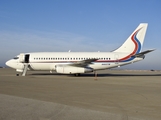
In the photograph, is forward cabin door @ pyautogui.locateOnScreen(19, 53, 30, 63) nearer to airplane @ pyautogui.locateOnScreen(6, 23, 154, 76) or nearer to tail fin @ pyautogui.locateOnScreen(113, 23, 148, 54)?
airplane @ pyautogui.locateOnScreen(6, 23, 154, 76)

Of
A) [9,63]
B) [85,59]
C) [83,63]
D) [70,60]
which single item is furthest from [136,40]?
[9,63]

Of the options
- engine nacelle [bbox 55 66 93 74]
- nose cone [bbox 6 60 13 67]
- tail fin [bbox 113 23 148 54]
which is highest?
tail fin [bbox 113 23 148 54]

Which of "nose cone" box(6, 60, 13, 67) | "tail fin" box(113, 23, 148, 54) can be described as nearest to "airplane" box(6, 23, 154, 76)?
"tail fin" box(113, 23, 148, 54)

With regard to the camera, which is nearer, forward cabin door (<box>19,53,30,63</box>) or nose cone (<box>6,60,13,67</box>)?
forward cabin door (<box>19,53,30,63</box>)

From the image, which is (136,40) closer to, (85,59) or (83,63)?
(85,59)

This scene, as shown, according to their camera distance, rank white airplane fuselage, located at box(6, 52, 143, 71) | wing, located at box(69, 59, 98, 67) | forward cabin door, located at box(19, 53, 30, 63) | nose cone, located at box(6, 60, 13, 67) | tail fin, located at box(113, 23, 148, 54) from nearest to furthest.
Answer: wing, located at box(69, 59, 98, 67) < white airplane fuselage, located at box(6, 52, 143, 71) < tail fin, located at box(113, 23, 148, 54) < forward cabin door, located at box(19, 53, 30, 63) < nose cone, located at box(6, 60, 13, 67)

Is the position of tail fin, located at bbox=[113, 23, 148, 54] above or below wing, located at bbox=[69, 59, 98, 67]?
above

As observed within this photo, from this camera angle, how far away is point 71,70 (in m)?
26.7

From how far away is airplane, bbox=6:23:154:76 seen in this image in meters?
27.1

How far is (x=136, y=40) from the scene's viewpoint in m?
28.3

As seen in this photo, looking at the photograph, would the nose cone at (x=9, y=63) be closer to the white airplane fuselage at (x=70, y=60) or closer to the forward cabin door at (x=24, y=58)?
the white airplane fuselage at (x=70, y=60)

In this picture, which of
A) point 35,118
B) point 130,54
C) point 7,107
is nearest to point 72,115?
point 35,118

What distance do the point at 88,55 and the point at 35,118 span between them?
22.8 metres

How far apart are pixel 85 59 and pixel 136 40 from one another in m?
7.23
